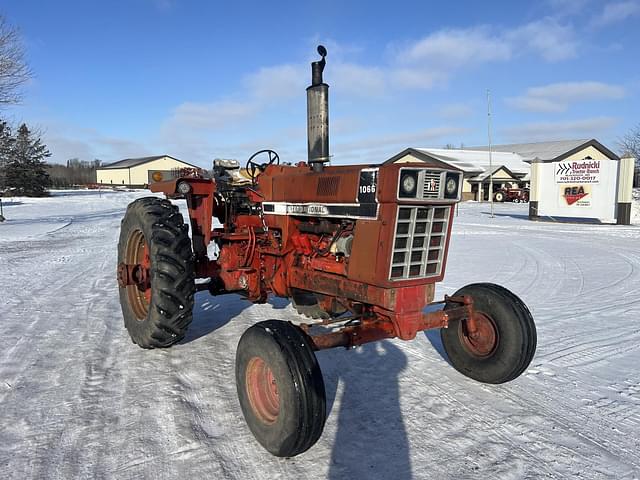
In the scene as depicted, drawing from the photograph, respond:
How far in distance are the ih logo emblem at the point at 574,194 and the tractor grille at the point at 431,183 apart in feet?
65.1

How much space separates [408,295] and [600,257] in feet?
29.8

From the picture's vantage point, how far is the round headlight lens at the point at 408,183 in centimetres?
299

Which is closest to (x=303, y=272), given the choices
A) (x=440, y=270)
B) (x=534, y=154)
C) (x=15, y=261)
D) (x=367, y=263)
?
(x=367, y=263)

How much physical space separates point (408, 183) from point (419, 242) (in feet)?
1.53

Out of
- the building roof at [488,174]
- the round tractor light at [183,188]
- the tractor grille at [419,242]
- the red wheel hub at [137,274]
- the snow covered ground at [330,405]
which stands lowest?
the snow covered ground at [330,405]

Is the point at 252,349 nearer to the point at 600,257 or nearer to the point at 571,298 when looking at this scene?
the point at 571,298

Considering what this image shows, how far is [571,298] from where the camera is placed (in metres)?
6.55

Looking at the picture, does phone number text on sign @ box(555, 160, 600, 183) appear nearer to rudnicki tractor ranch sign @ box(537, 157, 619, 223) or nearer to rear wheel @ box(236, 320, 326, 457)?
rudnicki tractor ranch sign @ box(537, 157, 619, 223)

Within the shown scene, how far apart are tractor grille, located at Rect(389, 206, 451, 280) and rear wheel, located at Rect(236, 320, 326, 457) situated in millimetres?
820

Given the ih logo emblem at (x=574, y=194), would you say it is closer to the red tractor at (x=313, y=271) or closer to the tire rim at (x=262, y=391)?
the red tractor at (x=313, y=271)

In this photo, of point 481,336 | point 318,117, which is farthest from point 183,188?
point 481,336

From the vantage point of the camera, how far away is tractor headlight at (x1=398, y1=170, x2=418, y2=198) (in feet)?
9.78

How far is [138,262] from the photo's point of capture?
4992 millimetres

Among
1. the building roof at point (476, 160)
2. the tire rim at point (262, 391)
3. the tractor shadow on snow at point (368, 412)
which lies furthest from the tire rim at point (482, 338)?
the building roof at point (476, 160)
